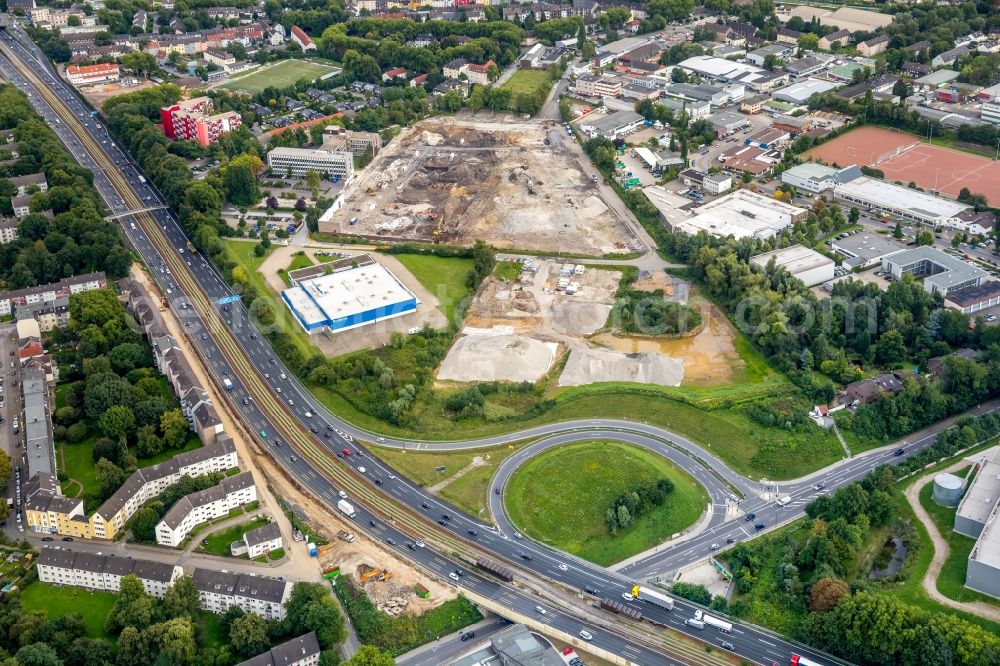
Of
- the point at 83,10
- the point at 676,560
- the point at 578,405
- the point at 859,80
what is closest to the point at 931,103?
the point at 859,80

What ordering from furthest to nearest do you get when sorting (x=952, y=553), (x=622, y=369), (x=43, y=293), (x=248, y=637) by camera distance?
(x=43, y=293) → (x=622, y=369) → (x=952, y=553) → (x=248, y=637)

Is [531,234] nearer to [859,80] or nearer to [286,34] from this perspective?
[859,80]

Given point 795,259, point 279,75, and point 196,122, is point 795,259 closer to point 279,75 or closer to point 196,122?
point 196,122

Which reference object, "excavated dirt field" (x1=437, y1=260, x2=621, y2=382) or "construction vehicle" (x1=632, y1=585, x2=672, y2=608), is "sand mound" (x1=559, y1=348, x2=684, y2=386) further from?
"construction vehicle" (x1=632, y1=585, x2=672, y2=608)

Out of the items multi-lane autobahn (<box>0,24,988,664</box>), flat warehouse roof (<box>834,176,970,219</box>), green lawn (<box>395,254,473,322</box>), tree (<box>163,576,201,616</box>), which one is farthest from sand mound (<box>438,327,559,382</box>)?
flat warehouse roof (<box>834,176,970,219</box>)

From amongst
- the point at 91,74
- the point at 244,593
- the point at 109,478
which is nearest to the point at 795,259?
the point at 244,593

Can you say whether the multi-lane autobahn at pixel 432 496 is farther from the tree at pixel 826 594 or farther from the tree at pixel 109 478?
the tree at pixel 109 478
